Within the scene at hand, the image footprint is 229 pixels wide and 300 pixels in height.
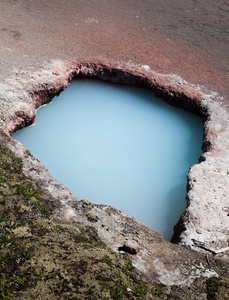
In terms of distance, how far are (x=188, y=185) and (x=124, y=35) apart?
194 inches

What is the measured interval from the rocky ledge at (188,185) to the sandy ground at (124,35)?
38 cm

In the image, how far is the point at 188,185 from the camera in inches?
180

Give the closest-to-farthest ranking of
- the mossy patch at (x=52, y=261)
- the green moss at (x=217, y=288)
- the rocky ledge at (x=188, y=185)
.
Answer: the mossy patch at (x=52, y=261)
the green moss at (x=217, y=288)
the rocky ledge at (x=188, y=185)

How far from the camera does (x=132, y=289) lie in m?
2.49

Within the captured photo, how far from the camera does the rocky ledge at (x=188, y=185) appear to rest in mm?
3178

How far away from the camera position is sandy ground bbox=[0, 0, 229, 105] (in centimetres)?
697

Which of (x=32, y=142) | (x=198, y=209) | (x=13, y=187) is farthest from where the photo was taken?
(x=32, y=142)

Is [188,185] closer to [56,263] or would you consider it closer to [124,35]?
[56,263]

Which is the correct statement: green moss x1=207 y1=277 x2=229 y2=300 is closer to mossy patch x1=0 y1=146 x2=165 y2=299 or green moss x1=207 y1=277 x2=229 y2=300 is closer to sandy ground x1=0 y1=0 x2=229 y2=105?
mossy patch x1=0 y1=146 x2=165 y2=299

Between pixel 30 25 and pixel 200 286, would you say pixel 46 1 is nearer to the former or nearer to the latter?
pixel 30 25

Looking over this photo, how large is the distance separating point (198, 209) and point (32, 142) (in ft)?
9.96

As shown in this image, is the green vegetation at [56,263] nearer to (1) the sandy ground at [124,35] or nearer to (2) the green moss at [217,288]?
(2) the green moss at [217,288]

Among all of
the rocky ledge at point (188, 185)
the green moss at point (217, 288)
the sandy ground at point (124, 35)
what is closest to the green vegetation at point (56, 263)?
the green moss at point (217, 288)

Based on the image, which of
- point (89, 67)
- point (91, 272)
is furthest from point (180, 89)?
point (91, 272)
